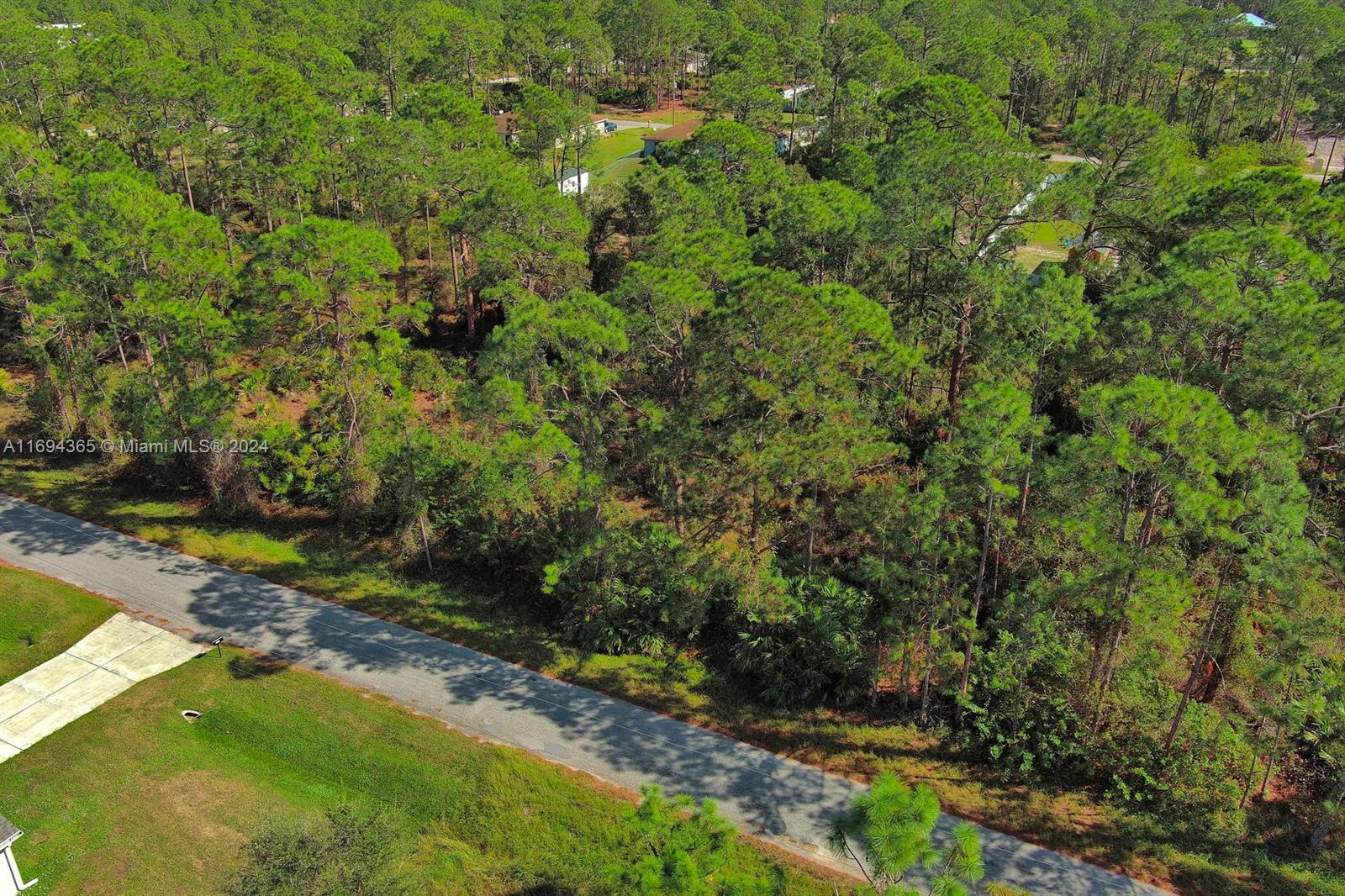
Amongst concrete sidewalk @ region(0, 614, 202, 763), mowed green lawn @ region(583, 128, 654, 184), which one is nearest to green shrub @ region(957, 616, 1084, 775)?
concrete sidewalk @ region(0, 614, 202, 763)

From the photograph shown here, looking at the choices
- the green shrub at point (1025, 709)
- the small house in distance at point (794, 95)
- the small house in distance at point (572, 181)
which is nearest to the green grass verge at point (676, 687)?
the green shrub at point (1025, 709)

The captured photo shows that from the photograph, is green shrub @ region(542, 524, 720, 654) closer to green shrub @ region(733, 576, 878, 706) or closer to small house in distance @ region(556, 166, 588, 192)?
green shrub @ region(733, 576, 878, 706)

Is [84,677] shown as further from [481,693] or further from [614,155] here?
[614,155]

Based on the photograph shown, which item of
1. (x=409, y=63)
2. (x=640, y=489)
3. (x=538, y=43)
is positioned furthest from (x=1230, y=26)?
(x=640, y=489)

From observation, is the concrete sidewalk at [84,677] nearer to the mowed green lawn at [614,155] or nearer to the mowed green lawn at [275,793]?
the mowed green lawn at [275,793]

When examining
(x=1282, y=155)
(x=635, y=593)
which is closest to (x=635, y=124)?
(x=1282, y=155)

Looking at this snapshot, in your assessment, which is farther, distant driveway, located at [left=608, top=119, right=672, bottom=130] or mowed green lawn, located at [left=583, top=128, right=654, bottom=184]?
distant driveway, located at [left=608, top=119, right=672, bottom=130]

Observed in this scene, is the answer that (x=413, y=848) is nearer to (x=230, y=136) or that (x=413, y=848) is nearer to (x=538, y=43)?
(x=230, y=136)
